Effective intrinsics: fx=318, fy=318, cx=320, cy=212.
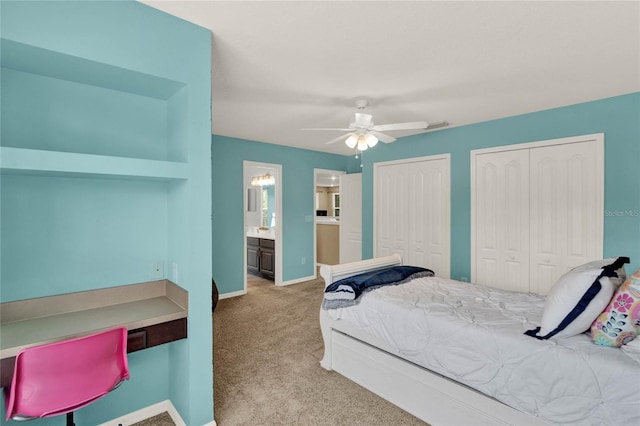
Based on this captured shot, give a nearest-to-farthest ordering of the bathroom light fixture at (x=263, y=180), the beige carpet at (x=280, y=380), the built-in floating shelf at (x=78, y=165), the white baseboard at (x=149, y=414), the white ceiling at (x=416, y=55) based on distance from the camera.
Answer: the built-in floating shelf at (x=78, y=165) < the white ceiling at (x=416, y=55) < the white baseboard at (x=149, y=414) < the beige carpet at (x=280, y=380) < the bathroom light fixture at (x=263, y=180)

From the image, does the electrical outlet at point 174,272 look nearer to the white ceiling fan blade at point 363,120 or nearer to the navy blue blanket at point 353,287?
the navy blue blanket at point 353,287

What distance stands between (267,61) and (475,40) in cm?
148

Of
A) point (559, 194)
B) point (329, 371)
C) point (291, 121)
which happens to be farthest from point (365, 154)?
point (329, 371)

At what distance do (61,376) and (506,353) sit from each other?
225 cm

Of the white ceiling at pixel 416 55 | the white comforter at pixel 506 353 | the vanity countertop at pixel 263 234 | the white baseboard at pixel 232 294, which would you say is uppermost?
the white ceiling at pixel 416 55

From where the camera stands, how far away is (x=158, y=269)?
2.25m

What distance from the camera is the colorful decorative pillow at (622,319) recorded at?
160 centimetres

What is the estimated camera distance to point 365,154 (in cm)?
538

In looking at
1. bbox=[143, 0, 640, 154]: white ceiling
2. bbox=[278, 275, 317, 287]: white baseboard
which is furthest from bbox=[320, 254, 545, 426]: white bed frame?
bbox=[278, 275, 317, 287]: white baseboard

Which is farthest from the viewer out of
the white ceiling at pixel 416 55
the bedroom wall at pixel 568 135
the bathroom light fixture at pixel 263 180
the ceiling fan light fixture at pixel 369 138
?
the bathroom light fixture at pixel 263 180

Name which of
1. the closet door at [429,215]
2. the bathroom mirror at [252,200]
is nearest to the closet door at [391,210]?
the closet door at [429,215]

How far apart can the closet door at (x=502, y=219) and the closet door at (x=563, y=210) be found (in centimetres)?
10

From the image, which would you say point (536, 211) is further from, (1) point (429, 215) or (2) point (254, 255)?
(2) point (254, 255)

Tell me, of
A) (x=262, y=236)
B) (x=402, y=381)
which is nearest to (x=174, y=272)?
(x=402, y=381)
